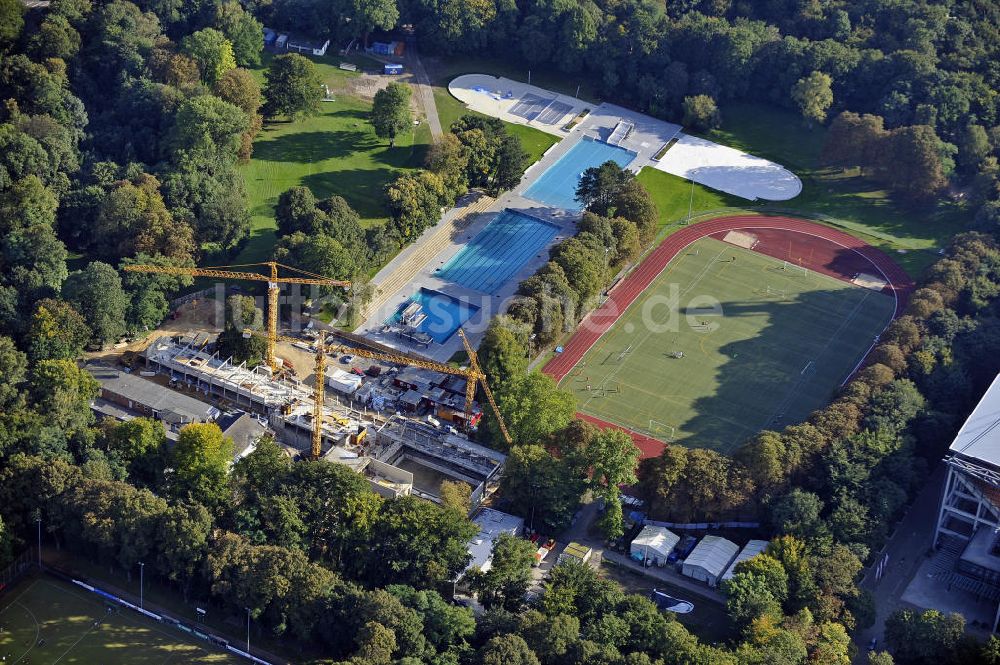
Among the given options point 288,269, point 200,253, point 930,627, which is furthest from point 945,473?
point 200,253

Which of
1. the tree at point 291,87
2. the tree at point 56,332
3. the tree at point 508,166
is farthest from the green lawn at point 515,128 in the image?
the tree at point 56,332

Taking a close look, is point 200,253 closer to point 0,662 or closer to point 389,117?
point 389,117

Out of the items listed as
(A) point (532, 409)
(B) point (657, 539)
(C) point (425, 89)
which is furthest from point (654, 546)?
(C) point (425, 89)

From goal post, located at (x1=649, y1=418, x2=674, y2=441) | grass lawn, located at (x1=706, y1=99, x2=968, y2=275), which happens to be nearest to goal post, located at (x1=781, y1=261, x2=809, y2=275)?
grass lawn, located at (x1=706, y1=99, x2=968, y2=275)

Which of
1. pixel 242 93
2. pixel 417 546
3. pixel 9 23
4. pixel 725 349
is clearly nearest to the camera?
pixel 417 546

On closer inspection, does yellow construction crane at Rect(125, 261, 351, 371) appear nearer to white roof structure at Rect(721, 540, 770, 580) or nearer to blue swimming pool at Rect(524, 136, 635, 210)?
blue swimming pool at Rect(524, 136, 635, 210)

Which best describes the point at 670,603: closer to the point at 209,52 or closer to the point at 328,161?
the point at 328,161

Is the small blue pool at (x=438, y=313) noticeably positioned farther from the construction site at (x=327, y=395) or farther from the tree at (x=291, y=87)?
the tree at (x=291, y=87)
